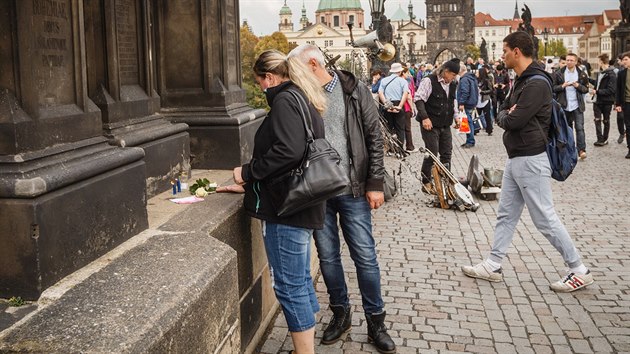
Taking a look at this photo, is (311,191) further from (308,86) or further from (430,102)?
(430,102)

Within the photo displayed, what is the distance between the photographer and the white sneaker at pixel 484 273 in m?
6.25

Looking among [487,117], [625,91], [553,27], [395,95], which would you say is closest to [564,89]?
[625,91]

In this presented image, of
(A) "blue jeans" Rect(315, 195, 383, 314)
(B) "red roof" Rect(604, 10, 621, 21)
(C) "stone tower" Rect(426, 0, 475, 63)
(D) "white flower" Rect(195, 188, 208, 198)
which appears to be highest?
(B) "red roof" Rect(604, 10, 621, 21)

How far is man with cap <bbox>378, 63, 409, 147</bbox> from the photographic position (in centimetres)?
1534

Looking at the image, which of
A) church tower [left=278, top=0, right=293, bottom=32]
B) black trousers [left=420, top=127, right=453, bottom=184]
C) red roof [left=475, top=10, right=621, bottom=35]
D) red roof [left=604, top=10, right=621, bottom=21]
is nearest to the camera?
black trousers [left=420, top=127, right=453, bottom=184]

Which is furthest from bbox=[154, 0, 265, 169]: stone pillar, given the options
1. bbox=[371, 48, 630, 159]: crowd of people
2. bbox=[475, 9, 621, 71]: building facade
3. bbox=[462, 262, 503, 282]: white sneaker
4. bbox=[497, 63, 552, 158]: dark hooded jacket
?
bbox=[475, 9, 621, 71]: building facade

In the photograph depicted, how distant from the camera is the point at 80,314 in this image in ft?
8.86

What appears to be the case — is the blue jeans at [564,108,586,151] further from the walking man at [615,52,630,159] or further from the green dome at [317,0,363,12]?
the green dome at [317,0,363,12]

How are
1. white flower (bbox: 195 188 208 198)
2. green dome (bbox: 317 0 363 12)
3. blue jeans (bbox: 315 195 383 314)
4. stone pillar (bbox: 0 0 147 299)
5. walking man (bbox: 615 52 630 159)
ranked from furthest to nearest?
1. green dome (bbox: 317 0 363 12)
2. walking man (bbox: 615 52 630 159)
3. white flower (bbox: 195 188 208 198)
4. blue jeans (bbox: 315 195 383 314)
5. stone pillar (bbox: 0 0 147 299)

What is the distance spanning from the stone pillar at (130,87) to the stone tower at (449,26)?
437 feet

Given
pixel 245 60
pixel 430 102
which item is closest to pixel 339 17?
pixel 245 60

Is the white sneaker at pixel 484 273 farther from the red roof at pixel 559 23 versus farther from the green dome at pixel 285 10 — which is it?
the red roof at pixel 559 23

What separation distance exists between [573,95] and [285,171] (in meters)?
11.7

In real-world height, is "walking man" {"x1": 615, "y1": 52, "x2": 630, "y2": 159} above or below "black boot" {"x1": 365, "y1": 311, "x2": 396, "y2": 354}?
above
